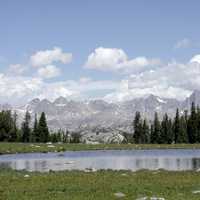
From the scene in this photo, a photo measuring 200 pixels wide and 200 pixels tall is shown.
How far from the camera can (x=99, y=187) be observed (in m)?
37.2

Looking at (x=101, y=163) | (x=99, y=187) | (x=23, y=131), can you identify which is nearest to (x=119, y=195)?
(x=99, y=187)

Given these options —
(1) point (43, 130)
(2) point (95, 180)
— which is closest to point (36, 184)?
(2) point (95, 180)

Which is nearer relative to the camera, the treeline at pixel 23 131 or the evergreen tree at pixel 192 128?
the treeline at pixel 23 131

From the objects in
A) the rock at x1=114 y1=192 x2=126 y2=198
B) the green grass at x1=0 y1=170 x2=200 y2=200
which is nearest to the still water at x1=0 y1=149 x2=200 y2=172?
the green grass at x1=0 y1=170 x2=200 y2=200

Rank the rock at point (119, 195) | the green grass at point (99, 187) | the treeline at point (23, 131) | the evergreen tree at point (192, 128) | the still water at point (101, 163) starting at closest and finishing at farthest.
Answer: the rock at point (119, 195) → the green grass at point (99, 187) → the still water at point (101, 163) → the treeline at point (23, 131) → the evergreen tree at point (192, 128)

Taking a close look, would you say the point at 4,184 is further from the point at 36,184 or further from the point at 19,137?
the point at 19,137

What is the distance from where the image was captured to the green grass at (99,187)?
3228 cm

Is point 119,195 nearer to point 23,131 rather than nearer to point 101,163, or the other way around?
point 101,163

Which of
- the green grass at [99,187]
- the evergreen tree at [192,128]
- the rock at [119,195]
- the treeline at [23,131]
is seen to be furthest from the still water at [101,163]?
the evergreen tree at [192,128]

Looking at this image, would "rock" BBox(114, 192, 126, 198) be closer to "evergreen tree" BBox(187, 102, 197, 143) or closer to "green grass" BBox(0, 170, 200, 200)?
"green grass" BBox(0, 170, 200, 200)

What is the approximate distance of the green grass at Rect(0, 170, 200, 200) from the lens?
1271 inches

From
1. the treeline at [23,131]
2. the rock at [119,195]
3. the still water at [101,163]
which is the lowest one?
the rock at [119,195]

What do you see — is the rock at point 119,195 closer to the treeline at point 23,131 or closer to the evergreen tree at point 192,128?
the treeline at point 23,131

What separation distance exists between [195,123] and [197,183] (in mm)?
159993
